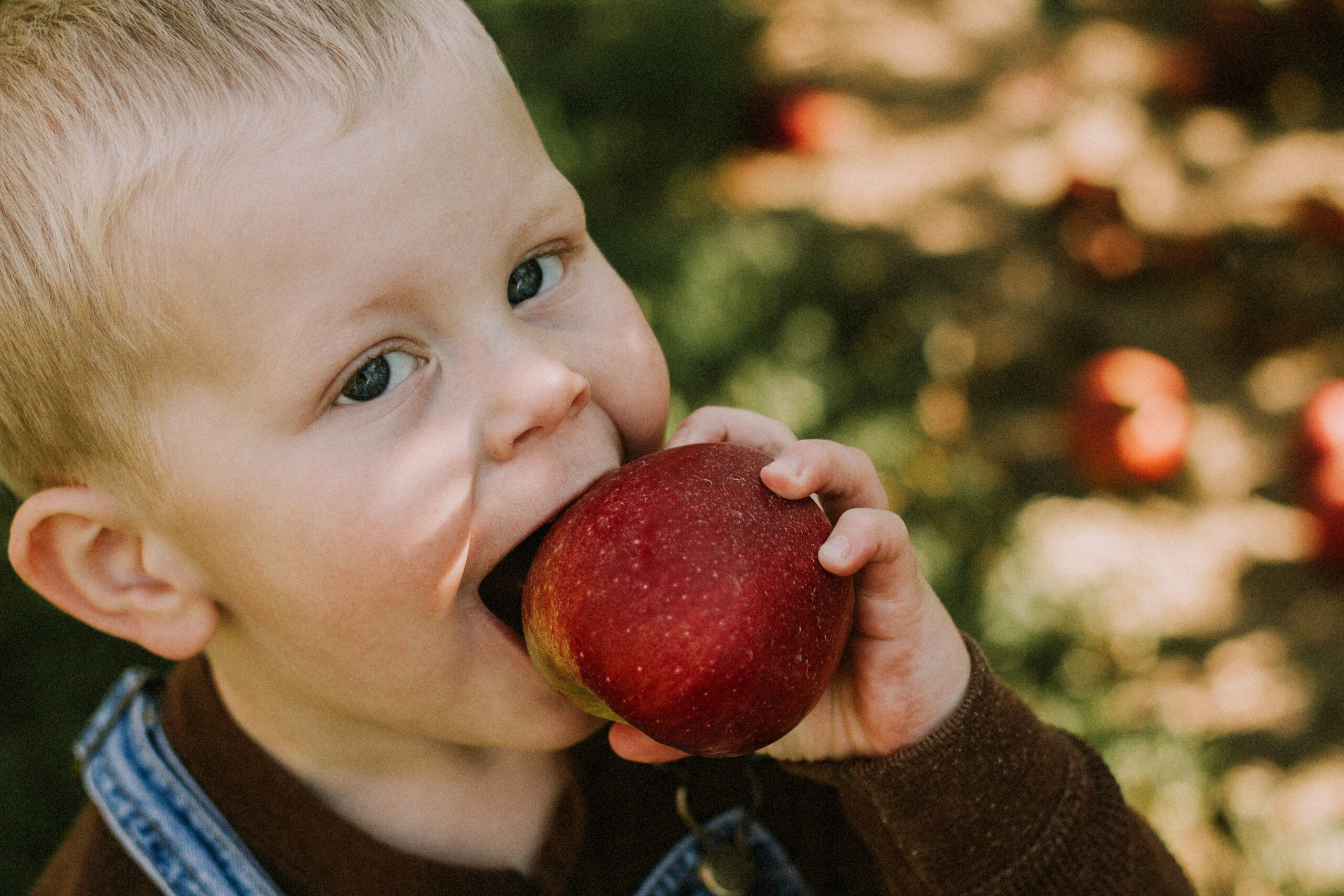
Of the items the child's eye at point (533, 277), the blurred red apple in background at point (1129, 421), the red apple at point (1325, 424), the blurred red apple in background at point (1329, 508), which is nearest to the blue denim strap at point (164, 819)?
the child's eye at point (533, 277)

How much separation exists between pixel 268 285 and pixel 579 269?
308 mm

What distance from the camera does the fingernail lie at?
0.93m

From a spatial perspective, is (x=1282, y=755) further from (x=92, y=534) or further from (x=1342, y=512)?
(x=92, y=534)

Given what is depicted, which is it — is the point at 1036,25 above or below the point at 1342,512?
above

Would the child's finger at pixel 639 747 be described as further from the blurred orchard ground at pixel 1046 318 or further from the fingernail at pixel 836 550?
the blurred orchard ground at pixel 1046 318

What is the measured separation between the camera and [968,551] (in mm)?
2391

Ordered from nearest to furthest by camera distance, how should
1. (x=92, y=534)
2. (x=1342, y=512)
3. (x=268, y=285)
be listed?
(x=268, y=285)
(x=92, y=534)
(x=1342, y=512)

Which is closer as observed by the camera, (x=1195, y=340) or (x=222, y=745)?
(x=222, y=745)

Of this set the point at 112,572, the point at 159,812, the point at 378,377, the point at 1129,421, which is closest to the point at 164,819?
the point at 159,812

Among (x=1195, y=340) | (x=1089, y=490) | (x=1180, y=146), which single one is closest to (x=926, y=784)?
(x=1089, y=490)

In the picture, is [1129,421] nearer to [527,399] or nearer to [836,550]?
[836,550]

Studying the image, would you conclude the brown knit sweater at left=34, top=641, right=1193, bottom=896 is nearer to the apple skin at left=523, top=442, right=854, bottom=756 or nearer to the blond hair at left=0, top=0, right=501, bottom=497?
the apple skin at left=523, top=442, right=854, bottom=756

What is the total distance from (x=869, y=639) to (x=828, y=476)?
0.23m

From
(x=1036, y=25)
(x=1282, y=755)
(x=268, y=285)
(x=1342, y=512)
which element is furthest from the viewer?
(x=1036, y=25)
